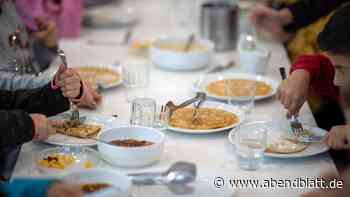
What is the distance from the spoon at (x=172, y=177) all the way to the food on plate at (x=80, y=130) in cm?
33

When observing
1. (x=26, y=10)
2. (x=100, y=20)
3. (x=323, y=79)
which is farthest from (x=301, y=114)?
(x=100, y=20)

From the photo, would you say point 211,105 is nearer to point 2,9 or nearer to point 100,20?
point 2,9

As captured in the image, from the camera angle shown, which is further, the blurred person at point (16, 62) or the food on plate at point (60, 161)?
the blurred person at point (16, 62)

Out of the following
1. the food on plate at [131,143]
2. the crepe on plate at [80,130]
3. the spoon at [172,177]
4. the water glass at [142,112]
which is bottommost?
the spoon at [172,177]

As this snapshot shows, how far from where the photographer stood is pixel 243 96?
2.04 metres

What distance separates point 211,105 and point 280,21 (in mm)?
A: 845

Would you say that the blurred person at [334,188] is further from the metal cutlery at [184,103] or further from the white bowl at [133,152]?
Result: the metal cutlery at [184,103]

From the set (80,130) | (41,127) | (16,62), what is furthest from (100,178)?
(16,62)

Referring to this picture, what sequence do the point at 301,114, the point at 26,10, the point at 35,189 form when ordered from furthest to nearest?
the point at 26,10 < the point at 301,114 < the point at 35,189

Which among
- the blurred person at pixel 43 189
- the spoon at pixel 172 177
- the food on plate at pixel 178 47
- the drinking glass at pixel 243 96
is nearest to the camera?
the blurred person at pixel 43 189

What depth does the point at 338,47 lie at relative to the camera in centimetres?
166

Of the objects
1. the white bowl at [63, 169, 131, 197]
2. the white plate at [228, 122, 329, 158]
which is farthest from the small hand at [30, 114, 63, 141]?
the white plate at [228, 122, 329, 158]

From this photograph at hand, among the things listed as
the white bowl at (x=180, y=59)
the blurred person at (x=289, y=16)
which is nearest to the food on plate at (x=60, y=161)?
the white bowl at (x=180, y=59)

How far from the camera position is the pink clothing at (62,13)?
8.51ft
